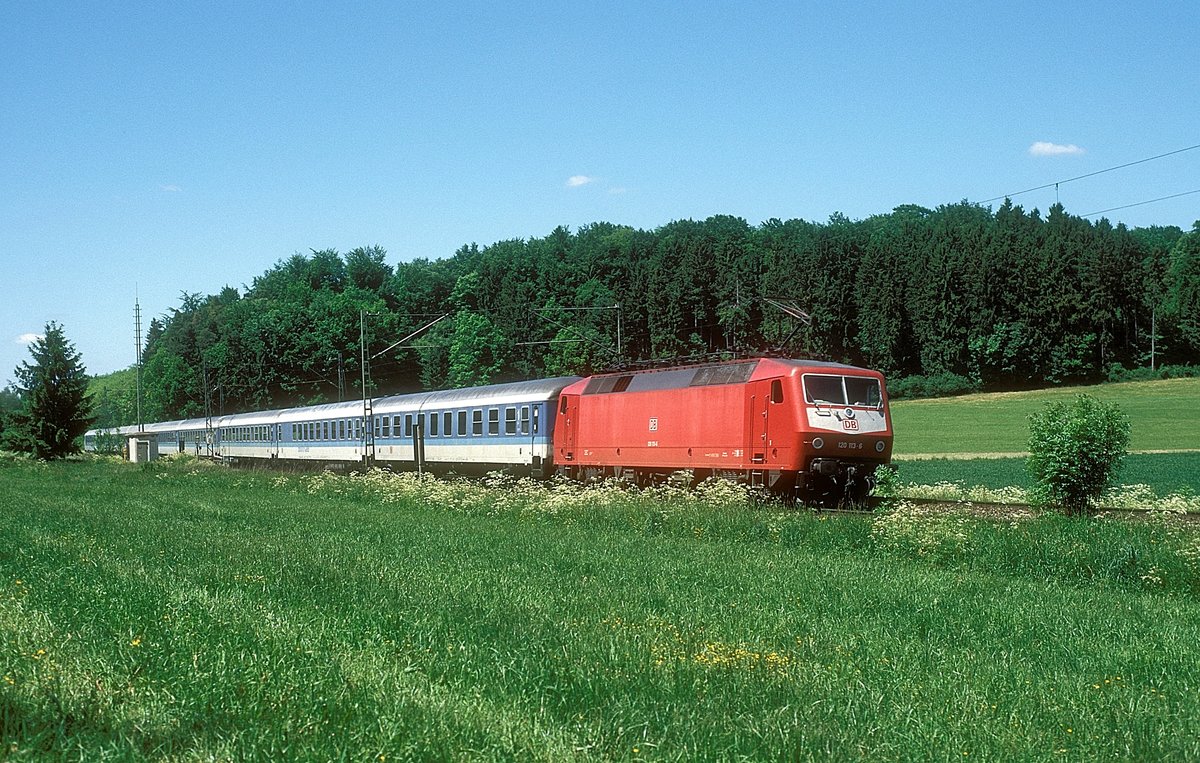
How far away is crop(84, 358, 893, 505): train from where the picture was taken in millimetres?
23703

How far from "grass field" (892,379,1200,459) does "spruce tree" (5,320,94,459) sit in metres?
42.4

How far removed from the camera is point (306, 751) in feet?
16.9

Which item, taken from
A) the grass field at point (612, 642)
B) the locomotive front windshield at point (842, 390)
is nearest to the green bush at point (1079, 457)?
the locomotive front windshield at point (842, 390)

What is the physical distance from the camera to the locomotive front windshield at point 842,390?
2380cm

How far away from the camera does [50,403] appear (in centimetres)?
5706

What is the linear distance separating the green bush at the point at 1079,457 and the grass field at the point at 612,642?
599 cm

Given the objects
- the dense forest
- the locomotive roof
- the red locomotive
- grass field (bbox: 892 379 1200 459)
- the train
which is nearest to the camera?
the red locomotive

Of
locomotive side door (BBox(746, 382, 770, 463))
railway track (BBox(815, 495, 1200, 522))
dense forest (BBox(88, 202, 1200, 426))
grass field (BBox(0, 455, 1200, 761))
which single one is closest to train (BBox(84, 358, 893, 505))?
locomotive side door (BBox(746, 382, 770, 463))

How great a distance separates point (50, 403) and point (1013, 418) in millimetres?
55360

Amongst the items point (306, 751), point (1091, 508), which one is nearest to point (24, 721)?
point (306, 751)

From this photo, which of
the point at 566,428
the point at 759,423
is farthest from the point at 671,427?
the point at 566,428

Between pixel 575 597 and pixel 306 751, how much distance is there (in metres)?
5.42

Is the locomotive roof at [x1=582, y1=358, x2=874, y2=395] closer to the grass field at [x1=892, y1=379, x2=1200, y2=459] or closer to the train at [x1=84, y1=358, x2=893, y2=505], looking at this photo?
the train at [x1=84, y1=358, x2=893, y2=505]

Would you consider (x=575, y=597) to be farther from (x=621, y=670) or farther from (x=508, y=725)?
(x=508, y=725)
